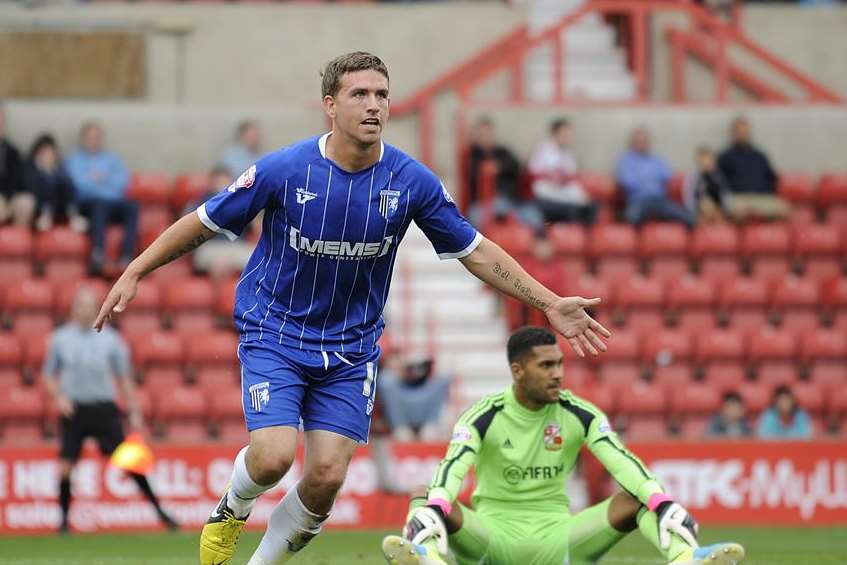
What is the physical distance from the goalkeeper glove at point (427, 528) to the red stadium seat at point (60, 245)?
10.3 metres

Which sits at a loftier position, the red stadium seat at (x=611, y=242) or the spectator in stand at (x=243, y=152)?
the spectator in stand at (x=243, y=152)

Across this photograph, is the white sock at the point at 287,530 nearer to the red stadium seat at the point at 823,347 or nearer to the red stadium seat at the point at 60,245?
the red stadium seat at the point at 60,245

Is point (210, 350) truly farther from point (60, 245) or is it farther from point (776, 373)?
point (776, 373)

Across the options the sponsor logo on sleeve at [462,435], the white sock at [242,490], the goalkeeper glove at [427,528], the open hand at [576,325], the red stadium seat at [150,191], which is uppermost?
the red stadium seat at [150,191]

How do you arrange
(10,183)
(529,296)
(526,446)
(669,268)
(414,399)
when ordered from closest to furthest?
(529,296)
(526,446)
(414,399)
(10,183)
(669,268)

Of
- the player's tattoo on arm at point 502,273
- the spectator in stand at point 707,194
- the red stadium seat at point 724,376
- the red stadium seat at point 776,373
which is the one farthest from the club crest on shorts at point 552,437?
the spectator in stand at point 707,194

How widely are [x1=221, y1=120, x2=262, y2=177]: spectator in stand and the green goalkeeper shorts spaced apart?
10.00 m

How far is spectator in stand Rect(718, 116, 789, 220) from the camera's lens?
19219 mm

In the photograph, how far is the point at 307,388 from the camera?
24.8 feet

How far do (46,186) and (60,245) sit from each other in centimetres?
69

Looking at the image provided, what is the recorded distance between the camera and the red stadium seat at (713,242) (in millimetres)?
18844

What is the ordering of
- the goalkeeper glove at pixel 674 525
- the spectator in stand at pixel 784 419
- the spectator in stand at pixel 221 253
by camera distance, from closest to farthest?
the goalkeeper glove at pixel 674 525, the spectator in stand at pixel 784 419, the spectator in stand at pixel 221 253

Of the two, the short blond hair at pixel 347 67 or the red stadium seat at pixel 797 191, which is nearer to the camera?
the short blond hair at pixel 347 67

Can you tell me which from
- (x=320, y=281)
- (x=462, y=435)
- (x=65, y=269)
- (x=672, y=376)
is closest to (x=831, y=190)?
(x=672, y=376)
